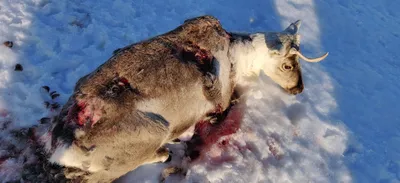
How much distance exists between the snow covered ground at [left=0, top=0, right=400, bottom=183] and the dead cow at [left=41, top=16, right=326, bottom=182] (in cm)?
102

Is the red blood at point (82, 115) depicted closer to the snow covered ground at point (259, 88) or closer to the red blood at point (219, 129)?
the snow covered ground at point (259, 88)

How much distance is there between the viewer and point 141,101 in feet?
13.4

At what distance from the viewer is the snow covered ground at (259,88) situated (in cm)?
568

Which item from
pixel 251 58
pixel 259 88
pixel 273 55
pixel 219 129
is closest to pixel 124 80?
pixel 219 129

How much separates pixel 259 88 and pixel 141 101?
2976 mm

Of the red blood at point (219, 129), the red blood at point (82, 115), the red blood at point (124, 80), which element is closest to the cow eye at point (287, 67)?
the red blood at point (219, 129)

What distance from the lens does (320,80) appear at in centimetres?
736

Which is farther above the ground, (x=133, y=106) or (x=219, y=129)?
(x=133, y=106)

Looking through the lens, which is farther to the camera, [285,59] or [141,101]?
[285,59]

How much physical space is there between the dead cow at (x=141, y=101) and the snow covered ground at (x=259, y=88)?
1019 millimetres

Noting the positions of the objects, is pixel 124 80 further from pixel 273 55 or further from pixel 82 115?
pixel 273 55

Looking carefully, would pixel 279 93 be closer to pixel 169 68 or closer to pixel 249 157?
pixel 249 157

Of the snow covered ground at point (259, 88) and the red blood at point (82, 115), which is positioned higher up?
the red blood at point (82, 115)

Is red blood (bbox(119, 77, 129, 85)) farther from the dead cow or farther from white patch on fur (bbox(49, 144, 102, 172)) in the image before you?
white patch on fur (bbox(49, 144, 102, 172))
